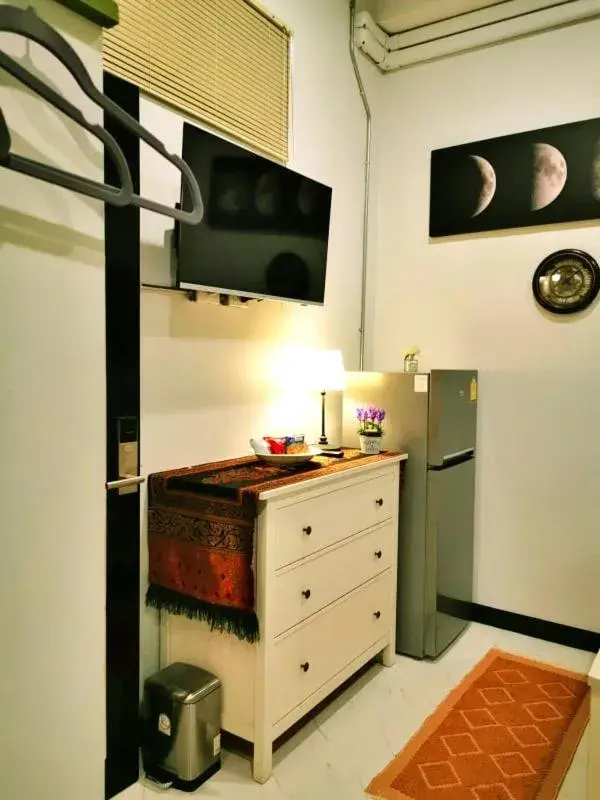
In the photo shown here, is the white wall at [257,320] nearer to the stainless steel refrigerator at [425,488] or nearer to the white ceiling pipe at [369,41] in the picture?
the white ceiling pipe at [369,41]

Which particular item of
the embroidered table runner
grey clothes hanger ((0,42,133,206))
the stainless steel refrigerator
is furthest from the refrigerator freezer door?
grey clothes hanger ((0,42,133,206))

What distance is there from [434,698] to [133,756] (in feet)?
4.03

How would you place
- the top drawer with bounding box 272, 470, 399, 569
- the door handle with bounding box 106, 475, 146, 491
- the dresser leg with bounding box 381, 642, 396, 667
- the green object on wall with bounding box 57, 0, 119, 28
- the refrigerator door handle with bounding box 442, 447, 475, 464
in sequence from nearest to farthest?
the green object on wall with bounding box 57, 0, 119, 28
the door handle with bounding box 106, 475, 146, 491
the top drawer with bounding box 272, 470, 399, 569
the dresser leg with bounding box 381, 642, 396, 667
the refrigerator door handle with bounding box 442, 447, 475, 464

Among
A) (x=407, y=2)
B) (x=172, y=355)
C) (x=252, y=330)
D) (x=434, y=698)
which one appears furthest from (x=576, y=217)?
(x=434, y=698)

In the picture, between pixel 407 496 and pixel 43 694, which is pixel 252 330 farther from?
pixel 43 694

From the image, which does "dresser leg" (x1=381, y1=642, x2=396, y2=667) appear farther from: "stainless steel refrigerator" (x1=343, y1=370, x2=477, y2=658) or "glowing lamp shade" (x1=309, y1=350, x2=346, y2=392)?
"glowing lamp shade" (x1=309, y1=350, x2=346, y2=392)

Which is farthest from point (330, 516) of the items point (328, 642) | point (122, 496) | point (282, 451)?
point (122, 496)

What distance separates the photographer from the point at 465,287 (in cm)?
327

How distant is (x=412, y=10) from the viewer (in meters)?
3.22

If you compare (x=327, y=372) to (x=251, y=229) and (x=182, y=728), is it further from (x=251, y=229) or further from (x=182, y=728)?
(x=182, y=728)

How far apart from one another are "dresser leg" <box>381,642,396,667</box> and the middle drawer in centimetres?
40

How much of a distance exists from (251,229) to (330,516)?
1.15 meters

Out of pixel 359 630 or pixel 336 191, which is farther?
pixel 336 191

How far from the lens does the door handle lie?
5.53 ft
